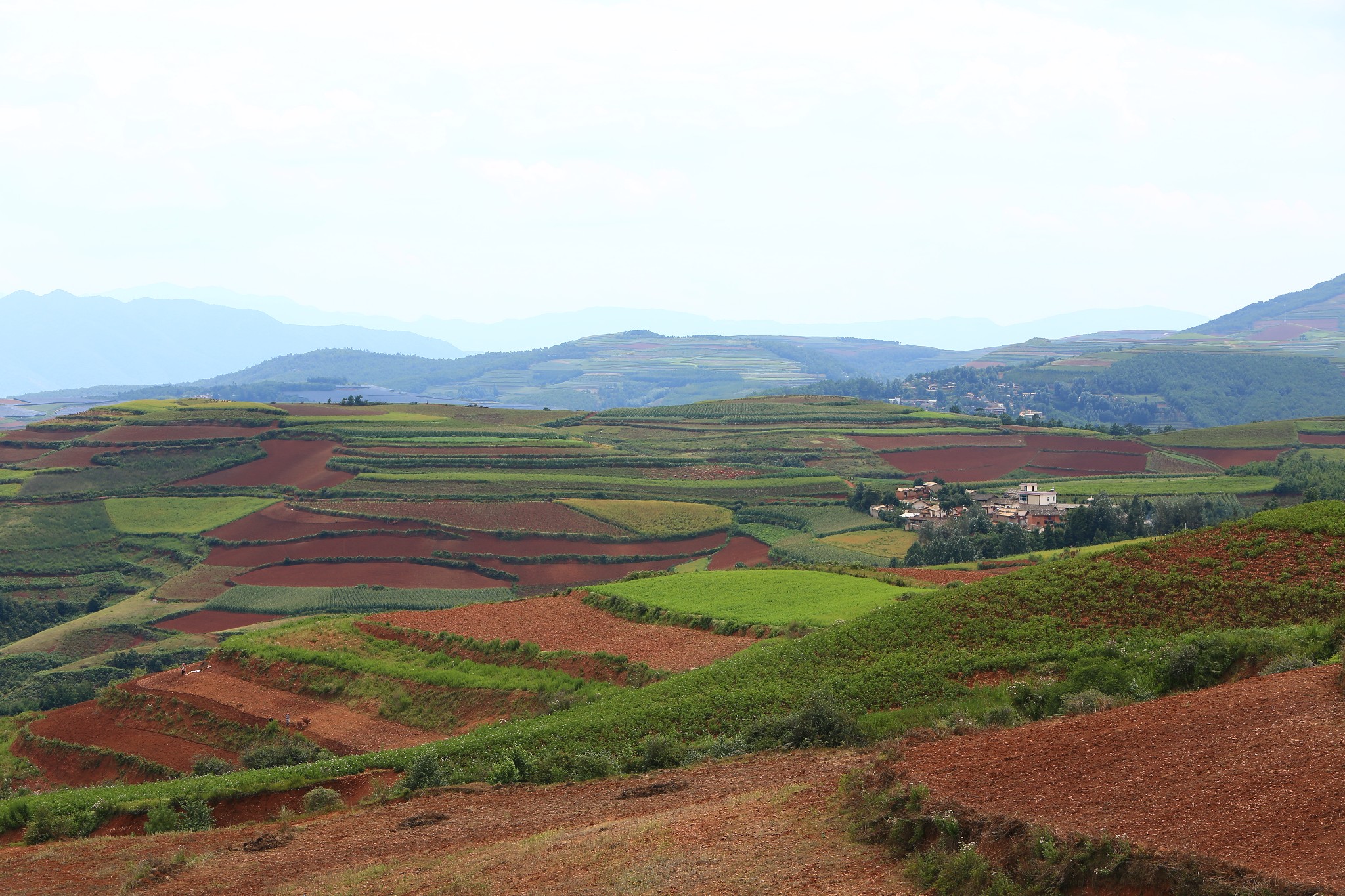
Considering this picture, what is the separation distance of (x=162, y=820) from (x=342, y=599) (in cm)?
5904

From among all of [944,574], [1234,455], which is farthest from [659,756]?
[1234,455]

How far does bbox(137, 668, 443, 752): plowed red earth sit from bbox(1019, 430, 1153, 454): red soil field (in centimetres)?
11419

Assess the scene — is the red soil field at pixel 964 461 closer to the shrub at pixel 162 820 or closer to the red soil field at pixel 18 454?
the red soil field at pixel 18 454

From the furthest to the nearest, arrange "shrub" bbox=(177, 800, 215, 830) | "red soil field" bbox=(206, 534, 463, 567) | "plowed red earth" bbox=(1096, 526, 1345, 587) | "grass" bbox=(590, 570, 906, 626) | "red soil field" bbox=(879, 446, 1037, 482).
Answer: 1. "red soil field" bbox=(879, 446, 1037, 482)
2. "red soil field" bbox=(206, 534, 463, 567)
3. "grass" bbox=(590, 570, 906, 626)
4. "plowed red earth" bbox=(1096, 526, 1345, 587)
5. "shrub" bbox=(177, 800, 215, 830)

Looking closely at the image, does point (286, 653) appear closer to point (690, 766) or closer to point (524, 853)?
point (690, 766)

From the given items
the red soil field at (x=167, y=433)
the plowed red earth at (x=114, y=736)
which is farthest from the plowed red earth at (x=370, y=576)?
the red soil field at (x=167, y=433)

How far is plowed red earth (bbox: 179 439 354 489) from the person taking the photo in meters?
115

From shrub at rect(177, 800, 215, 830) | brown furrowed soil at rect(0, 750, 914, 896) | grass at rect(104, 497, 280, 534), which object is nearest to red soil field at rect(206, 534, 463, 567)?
grass at rect(104, 497, 280, 534)

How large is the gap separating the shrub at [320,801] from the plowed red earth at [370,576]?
60758 mm

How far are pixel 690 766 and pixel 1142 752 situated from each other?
1013 cm

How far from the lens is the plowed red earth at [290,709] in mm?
34656

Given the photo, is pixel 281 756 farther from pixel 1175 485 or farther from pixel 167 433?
pixel 167 433

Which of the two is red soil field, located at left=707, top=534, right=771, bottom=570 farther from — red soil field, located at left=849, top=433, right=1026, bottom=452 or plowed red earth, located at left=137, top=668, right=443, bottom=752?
plowed red earth, located at left=137, top=668, right=443, bottom=752

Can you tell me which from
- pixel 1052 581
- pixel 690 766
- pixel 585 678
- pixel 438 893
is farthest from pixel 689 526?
pixel 438 893
